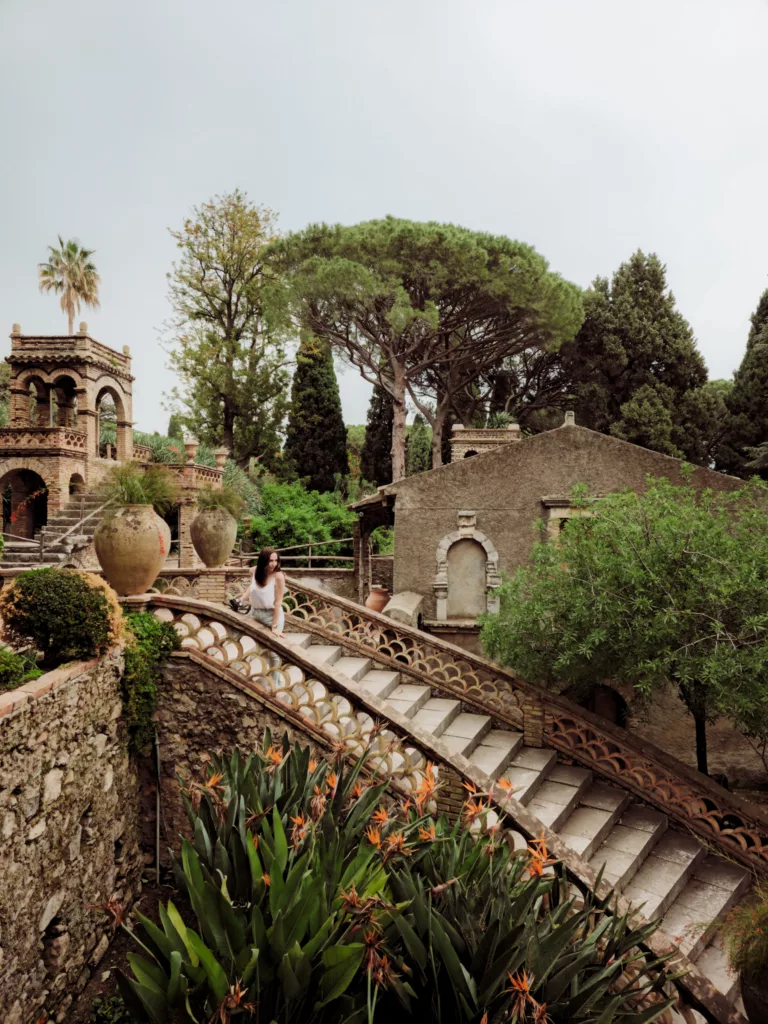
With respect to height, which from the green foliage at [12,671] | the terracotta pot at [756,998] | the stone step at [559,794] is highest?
the green foliage at [12,671]

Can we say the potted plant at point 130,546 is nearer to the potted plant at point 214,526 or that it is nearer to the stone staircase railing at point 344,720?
the stone staircase railing at point 344,720

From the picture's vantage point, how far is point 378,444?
30.1m

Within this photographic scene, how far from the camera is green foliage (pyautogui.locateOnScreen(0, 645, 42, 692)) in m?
4.89

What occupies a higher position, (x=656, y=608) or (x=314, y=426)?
(x=314, y=426)

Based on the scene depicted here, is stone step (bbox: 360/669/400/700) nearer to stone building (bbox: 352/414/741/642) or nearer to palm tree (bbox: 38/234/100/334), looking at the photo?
stone building (bbox: 352/414/741/642)


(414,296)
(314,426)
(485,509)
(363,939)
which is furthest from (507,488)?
(314,426)

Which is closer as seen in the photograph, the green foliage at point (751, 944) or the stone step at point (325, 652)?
the green foliage at point (751, 944)

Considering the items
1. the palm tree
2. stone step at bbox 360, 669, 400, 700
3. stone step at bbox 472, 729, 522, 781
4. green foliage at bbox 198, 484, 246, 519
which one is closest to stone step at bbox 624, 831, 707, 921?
stone step at bbox 472, 729, 522, 781

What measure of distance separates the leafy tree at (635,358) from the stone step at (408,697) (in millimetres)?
21920

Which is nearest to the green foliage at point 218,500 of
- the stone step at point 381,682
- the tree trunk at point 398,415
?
the stone step at point 381,682

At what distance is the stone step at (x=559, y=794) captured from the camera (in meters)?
6.53

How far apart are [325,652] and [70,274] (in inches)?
1090

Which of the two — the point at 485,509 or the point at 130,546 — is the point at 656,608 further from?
the point at 130,546

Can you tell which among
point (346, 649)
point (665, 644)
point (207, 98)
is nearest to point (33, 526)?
point (207, 98)
